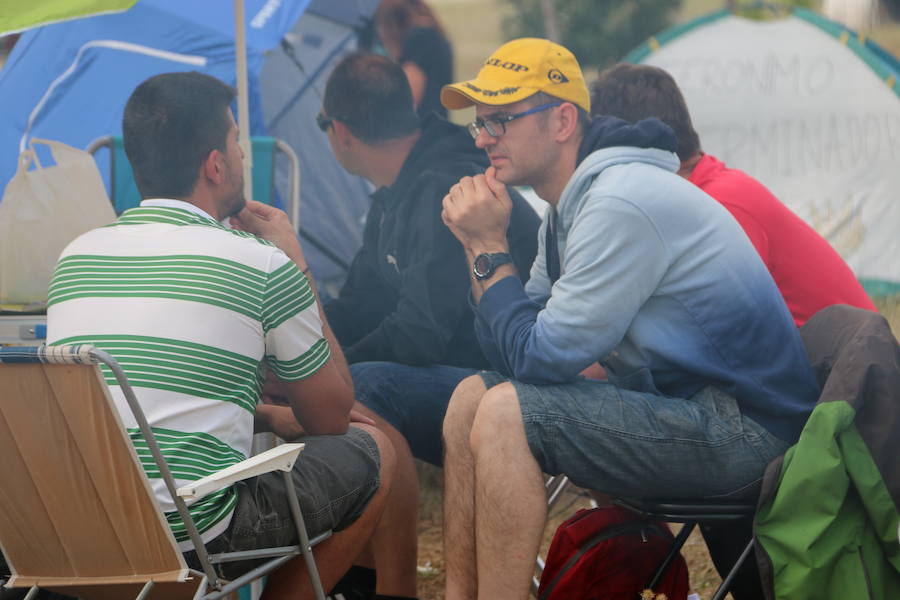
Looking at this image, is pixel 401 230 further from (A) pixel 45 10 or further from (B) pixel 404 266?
(A) pixel 45 10

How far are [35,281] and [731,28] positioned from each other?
216 inches

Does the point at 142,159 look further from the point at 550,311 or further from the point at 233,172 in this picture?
the point at 550,311

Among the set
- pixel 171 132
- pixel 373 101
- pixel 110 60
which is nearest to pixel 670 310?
pixel 171 132

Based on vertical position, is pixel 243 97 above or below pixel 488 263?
above

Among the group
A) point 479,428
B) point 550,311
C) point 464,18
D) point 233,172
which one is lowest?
point 464,18

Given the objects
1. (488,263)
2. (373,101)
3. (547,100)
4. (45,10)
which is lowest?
(488,263)

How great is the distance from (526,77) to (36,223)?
A: 49.0 inches

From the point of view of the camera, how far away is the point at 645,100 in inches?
126

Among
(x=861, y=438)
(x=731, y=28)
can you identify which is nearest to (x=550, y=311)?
(x=861, y=438)

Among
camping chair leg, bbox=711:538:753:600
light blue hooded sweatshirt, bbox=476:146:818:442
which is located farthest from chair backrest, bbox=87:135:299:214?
camping chair leg, bbox=711:538:753:600

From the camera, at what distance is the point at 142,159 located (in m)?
Answer: 2.46

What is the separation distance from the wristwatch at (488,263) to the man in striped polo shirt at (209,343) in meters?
0.36

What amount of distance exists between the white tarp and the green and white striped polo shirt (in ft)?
16.9

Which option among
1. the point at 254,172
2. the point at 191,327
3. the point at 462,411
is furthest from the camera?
the point at 254,172
